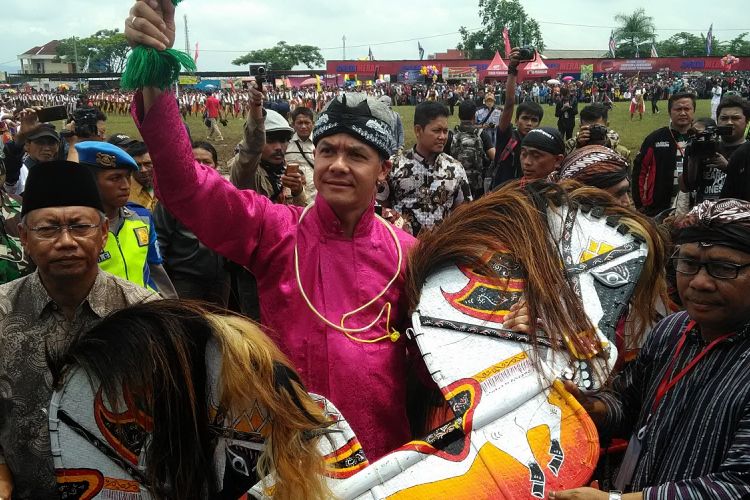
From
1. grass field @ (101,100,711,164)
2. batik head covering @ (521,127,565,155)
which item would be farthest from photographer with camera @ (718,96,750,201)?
grass field @ (101,100,711,164)

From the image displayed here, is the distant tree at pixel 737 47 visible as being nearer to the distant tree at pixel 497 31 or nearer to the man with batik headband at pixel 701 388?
the distant tree at pixel 497 31

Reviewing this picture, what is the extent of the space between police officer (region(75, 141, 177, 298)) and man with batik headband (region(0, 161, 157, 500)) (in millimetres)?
1275

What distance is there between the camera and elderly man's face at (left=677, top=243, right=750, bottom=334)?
1.75 m

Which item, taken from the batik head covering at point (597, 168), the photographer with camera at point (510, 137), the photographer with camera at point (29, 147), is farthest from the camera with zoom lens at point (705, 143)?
the photographer with camera at point (29, 147)

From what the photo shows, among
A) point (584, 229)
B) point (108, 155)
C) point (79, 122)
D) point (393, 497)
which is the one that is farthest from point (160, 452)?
point (79, 122)

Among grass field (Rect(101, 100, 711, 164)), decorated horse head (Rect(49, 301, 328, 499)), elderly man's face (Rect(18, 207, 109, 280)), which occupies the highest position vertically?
elderly man's face (Rect(18, 207, 109, 280))

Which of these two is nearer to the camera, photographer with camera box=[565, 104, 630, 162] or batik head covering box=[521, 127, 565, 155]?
batik head covering box=[521, 127, 565, 155]

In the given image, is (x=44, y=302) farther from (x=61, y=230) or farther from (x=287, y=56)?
(x=287, y=56)

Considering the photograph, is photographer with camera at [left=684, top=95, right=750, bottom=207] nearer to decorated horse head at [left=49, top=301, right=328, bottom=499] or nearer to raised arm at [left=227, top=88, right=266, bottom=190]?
raised arm at [left=227, top=88, right=266, bottom=190]

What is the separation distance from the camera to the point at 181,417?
139 cm

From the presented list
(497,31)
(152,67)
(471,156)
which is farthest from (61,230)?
(497,31)

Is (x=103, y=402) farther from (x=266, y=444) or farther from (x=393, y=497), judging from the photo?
(x=393, y=497)

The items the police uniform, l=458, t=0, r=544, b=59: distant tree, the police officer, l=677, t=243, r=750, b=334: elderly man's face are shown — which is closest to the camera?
l=677, t=243, r=750, b=334: elderly man's face

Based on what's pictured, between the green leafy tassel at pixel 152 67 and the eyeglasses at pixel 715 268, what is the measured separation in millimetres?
1468
